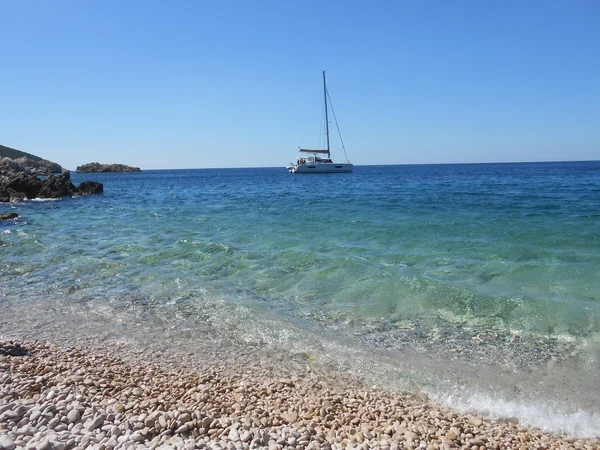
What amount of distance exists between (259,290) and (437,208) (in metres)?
16.5

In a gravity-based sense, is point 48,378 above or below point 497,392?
above

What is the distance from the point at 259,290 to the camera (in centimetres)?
995

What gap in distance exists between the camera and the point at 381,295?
30.4 ft

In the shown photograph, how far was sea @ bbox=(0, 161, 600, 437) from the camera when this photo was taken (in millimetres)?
5875

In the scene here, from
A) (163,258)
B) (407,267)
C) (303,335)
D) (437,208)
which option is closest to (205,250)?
(163,258)

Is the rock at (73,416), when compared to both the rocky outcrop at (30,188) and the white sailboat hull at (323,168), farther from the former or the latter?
the white sailboat hull at (323,168)

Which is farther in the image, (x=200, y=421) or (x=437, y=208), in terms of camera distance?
(x=437, y=208)

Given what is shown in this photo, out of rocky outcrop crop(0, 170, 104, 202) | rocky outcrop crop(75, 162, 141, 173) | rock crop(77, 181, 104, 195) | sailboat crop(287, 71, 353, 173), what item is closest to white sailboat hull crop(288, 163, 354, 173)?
sailboat crop(287, 71, 353, 173)

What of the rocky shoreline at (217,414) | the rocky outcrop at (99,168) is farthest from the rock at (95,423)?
the rocky outcrop at (99,168)

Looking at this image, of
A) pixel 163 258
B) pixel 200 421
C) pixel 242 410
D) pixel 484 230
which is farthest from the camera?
pixel 484 230

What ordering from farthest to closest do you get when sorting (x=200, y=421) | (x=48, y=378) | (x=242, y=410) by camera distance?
(x=48, y=378)
(x=242, y=410)
(x=200, y=421)

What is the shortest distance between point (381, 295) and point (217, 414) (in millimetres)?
5435

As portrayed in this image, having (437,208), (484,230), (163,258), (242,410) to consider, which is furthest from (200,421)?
(437,208)

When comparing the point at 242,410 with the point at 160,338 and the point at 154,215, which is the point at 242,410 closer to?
the point at 160,338
